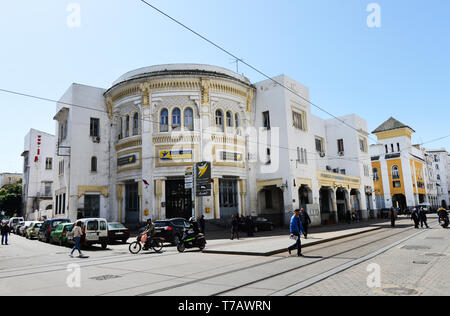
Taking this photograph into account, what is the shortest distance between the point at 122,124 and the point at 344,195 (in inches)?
1136

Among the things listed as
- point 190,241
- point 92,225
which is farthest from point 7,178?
point 190,241

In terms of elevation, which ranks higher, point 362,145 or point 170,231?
point 362,145

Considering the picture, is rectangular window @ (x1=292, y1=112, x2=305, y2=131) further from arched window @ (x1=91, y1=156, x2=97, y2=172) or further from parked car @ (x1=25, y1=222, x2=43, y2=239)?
parked car @ (x1=25, y1=222, x2=43, y2=239)

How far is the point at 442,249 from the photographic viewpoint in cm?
1181

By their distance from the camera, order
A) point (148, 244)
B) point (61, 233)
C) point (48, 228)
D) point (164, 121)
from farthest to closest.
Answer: point (164, 121)
point (48, 228)
point (61, 233)
point (148, 244)

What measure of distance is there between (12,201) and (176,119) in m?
50.6

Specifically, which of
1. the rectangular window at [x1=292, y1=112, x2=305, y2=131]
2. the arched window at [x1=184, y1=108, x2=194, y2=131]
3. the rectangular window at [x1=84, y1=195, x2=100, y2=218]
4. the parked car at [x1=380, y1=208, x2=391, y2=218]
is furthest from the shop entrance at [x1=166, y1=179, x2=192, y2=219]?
the parked car at [x1=380, y1=208, x2=391, y2=218]

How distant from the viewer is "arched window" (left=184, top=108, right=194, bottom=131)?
29.3 m

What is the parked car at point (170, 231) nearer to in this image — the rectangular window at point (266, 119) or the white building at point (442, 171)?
the rectangular window at point (266, 119)

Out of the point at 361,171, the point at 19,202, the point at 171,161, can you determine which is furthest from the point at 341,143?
the point at 19,202

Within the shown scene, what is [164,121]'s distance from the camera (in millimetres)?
29422

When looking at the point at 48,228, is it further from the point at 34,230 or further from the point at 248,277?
the point at 248,277

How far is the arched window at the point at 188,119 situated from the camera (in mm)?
29328
